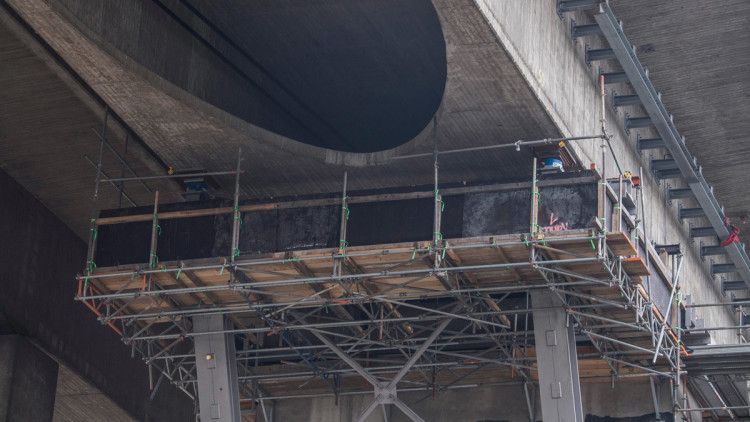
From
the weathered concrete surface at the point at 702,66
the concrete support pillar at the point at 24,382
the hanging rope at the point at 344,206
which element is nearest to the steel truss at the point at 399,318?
the hanging rope at the point at 344,206

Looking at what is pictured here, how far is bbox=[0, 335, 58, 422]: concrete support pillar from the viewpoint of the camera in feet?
86.5

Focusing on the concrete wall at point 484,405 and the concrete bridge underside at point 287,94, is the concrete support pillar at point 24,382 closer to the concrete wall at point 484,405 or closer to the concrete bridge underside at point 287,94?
the concrete bridge underside at point 287,94

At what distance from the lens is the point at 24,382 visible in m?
26.9

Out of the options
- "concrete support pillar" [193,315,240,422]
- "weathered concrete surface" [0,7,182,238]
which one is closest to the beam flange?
"weathered concrete surface" [0,7,182,238]

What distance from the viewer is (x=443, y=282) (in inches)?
882

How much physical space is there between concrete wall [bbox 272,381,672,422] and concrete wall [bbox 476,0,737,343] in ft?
12.7

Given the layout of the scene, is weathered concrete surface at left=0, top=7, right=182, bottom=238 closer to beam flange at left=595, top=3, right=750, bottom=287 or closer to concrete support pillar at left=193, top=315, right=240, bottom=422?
concrete support pillar at left=193, top=315, right=240, bottom=422

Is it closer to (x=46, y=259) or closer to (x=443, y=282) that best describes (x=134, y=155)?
(x=46, y=259)

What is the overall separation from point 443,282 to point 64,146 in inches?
370

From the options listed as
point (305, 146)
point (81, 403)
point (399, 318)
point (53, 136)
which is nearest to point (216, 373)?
point (399, 318)

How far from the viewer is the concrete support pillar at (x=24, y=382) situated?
26375 millimetres

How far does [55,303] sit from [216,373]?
6113 millimetres

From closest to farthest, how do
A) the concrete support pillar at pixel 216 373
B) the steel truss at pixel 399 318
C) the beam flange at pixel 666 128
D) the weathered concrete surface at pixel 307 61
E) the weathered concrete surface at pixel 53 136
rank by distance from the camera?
the steel truss at pixel 399 318 < the weathered concrete surface at pixel 53 136 < the concrete support pillar at pixel 216 373 < the weathered concrete surface at pixel 307 61 < the beam flange at pixel 666 128

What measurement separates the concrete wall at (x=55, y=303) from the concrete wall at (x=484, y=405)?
439cm
